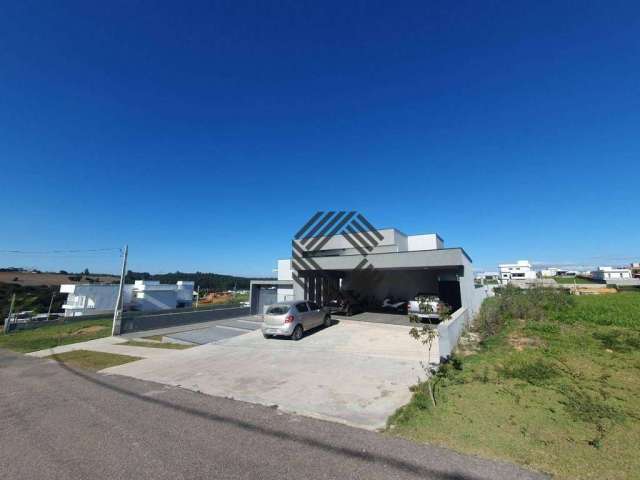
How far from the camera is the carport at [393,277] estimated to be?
1330 centimetres

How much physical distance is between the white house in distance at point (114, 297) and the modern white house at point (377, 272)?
28.6 meters

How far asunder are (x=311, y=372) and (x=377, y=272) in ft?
48.1

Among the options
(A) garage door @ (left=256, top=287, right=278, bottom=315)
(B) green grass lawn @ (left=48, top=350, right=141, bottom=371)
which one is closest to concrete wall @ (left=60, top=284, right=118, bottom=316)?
(A) garage door @ (left=256, top=287, right=278, bottom=315)

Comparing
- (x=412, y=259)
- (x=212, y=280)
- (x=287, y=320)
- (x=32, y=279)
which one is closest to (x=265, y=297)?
(x=287, y=320)

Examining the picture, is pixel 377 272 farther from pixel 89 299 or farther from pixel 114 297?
pixel 89 299

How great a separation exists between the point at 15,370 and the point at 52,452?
8897mm

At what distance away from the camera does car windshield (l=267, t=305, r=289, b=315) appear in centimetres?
1156

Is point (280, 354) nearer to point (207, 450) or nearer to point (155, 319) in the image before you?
point (207, 450)

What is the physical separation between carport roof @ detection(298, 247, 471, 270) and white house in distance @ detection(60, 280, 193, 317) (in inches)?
1357

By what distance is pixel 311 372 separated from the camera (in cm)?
743

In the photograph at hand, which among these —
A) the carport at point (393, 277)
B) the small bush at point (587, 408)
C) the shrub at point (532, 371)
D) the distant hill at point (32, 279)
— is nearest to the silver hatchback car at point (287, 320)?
the carport at point (393, 277)

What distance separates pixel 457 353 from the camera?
27.2ft

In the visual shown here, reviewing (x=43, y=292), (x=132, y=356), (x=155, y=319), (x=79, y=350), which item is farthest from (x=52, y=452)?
(x=43, y=292)

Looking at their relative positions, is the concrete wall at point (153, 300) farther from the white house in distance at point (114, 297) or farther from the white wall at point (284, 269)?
the white wall at point (284, 269)
